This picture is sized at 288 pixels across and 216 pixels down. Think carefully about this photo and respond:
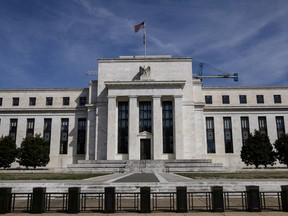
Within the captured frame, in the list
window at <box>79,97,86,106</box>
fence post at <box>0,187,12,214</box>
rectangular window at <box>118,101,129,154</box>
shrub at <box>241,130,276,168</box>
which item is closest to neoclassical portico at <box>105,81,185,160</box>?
rectangular window at <box>118,101,129,154</box>

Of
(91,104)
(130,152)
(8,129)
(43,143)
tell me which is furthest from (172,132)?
(8,129)

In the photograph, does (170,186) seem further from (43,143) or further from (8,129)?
(8,129)

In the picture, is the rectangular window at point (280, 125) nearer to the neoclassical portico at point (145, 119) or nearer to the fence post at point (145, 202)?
the neoclassical portico at point (145, 119)

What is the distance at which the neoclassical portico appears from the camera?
2045 inches

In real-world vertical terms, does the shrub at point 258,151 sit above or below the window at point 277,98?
below

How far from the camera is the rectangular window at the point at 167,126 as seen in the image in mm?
52906

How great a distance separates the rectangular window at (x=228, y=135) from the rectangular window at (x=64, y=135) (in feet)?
104

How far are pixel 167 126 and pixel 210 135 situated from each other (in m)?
10.7

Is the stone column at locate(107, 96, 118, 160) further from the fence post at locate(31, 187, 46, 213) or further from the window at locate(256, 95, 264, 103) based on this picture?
the fence post at locate(31, 187, 46, 213)

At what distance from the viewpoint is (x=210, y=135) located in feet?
194

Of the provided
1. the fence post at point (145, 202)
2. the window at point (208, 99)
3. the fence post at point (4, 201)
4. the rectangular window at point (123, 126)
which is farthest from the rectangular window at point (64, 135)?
the fence post at point (145, 202)

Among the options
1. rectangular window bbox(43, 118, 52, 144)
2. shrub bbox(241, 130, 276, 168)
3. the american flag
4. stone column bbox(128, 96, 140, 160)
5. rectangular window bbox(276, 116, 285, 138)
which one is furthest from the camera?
rectangular window bbox(43, 118, 52, 144)

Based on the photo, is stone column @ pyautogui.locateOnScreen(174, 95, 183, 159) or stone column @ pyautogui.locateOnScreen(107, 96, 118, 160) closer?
stone column @ pyautogui.locateOnScreen(174, 95, 183, 159)

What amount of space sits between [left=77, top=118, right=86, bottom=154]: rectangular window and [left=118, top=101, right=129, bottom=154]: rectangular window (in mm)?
9181
